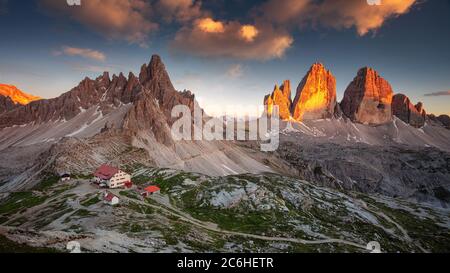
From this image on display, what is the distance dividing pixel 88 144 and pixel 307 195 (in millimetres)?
132680

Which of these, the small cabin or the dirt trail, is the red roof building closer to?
the dirt trail

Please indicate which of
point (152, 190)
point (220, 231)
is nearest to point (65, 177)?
point (152, 190)

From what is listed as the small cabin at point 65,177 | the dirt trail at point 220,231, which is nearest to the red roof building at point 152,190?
the dirt trail at point 220,231

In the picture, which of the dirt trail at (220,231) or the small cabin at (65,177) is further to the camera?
the small cabin at (65,177)

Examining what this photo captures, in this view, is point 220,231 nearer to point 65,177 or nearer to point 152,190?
point 152,190

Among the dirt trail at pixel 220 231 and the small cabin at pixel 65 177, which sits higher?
the small cabin at pixel 65 177

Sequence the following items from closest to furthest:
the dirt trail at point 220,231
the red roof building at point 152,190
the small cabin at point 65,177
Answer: the dirt trail at point 220,231 → the red roof building at point 152,190 → the small cabin at point 65,177

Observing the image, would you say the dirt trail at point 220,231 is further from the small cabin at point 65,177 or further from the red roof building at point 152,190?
the small cabin at point 65,177

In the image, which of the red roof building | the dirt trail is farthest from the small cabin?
the dirt trail

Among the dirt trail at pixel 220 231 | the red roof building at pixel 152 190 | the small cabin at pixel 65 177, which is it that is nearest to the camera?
the dirt trail at pixel 220 231

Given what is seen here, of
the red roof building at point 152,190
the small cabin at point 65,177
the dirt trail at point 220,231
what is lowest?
the dirt trail at point 220,231

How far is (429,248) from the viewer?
113938mm
